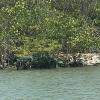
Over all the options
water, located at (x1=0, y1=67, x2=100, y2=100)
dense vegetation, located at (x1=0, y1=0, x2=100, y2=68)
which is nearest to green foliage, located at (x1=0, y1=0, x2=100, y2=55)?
dense vegetation, located at (x1=0, y1=0, x2=100, y2=68)

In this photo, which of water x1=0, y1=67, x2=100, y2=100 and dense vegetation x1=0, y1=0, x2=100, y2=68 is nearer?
water x1=0, y1=67, x2=100, y2=100

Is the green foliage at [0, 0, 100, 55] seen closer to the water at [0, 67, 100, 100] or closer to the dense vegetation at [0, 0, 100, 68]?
the dense vegetation at [0, 0, 100, 68]

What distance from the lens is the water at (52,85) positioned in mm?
31641

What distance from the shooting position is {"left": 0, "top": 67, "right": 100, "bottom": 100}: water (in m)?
31.6

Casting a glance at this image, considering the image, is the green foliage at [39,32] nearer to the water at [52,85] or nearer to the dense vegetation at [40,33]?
the dense vegetation at [40,33]

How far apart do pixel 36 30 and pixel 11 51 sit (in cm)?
450

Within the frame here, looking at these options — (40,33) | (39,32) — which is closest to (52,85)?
(40,33)

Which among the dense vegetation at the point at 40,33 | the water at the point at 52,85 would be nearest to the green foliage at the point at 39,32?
the dense vegetation at the point at 40,33

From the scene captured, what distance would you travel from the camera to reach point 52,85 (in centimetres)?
3803

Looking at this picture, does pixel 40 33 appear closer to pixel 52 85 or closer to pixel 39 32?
pixel 39 32

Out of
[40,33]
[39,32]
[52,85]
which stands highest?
[39,32]

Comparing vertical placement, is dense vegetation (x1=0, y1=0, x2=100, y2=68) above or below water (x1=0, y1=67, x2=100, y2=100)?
above

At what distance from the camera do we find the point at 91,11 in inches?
2901

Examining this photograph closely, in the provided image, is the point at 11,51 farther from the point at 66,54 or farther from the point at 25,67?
the point at 66,54
